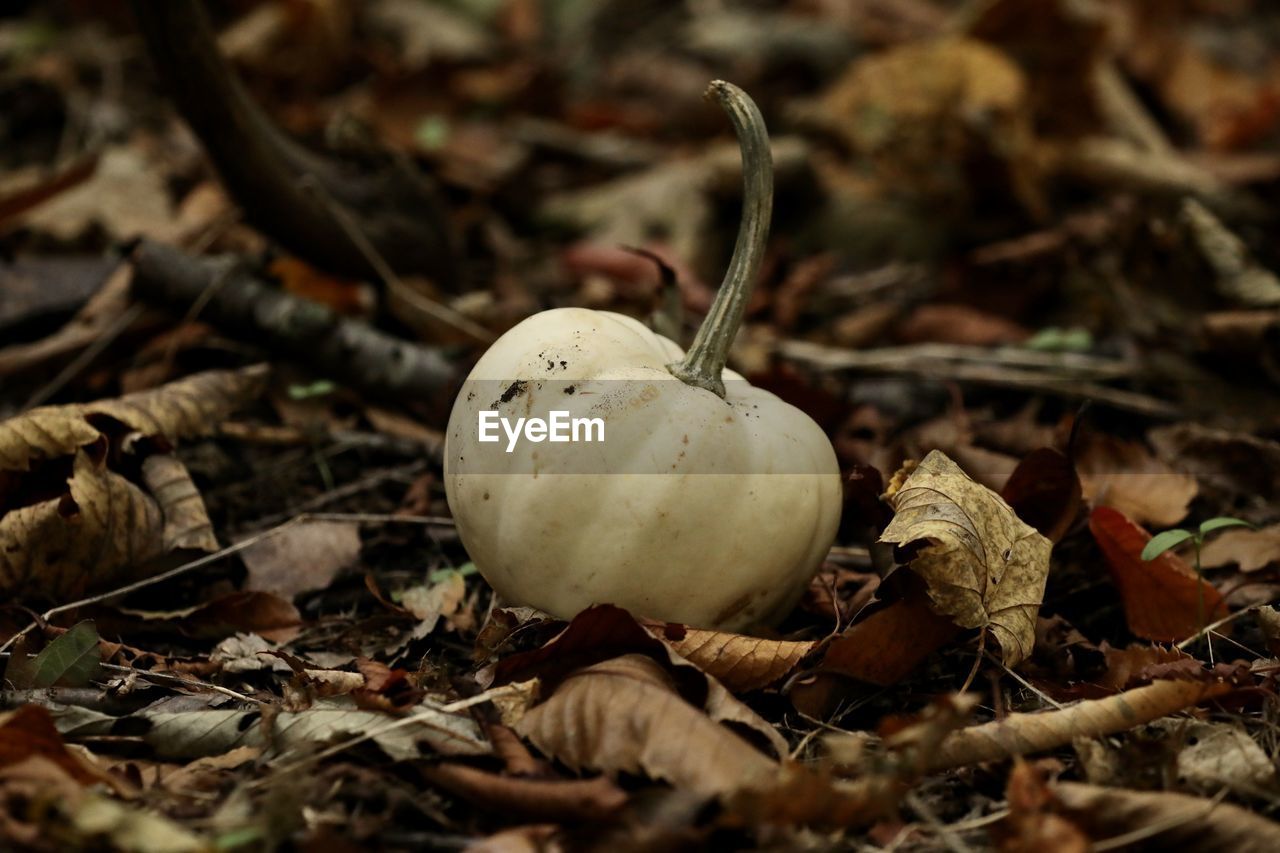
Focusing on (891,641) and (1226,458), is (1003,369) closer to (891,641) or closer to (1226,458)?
(1226,458)

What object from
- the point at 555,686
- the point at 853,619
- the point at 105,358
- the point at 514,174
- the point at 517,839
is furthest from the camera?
the point at 514,174

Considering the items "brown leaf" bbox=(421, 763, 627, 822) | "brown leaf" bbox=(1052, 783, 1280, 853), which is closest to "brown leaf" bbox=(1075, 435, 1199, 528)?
"brown leaf" bbox=(1052, 783, 1280, 853)

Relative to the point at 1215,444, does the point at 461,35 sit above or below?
above

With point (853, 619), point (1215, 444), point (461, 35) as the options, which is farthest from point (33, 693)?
point (461, 35)

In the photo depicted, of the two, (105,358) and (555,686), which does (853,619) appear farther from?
(105,358)

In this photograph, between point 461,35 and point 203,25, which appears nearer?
point 203,25

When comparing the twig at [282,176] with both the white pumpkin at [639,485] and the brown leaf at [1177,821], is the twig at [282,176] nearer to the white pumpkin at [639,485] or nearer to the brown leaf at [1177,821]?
the white pumpkin at [639,485]

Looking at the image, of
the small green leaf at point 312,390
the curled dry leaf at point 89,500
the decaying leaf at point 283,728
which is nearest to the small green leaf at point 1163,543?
the decaying leaf at point 283,728

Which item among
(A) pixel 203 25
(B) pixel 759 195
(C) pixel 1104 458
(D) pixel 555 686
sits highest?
(A) pixel 203 25
